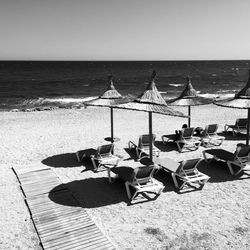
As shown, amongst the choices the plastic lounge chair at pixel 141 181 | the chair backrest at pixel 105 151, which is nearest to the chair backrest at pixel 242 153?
the plastic lounge chair at pixel 141 181

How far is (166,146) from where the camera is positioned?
476 inches

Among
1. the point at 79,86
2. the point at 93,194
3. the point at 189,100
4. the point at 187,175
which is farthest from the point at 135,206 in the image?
the point at 79,86

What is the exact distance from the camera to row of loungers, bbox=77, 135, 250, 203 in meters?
7.45

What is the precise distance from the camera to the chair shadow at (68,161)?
386 inches

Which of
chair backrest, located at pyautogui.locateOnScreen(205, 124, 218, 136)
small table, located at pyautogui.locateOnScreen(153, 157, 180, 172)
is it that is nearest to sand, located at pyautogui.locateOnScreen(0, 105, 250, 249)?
small table, located at pyautogui.locateOnScreen(153, 157, 180, 172)

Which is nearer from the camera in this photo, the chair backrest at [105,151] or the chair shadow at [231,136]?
the chair backrest at [105,151]

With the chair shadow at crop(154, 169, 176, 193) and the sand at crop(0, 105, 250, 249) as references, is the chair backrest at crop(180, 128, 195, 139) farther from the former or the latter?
the chair shadow at crop(154, 169, 176, 193)

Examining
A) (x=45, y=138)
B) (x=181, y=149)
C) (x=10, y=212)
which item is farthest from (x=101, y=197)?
(x=45, y=138)

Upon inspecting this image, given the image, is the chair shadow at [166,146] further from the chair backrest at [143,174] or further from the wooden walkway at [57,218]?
the wooden walkway at [57,218]

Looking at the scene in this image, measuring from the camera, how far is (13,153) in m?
11.2

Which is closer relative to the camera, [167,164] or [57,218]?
[57,218]

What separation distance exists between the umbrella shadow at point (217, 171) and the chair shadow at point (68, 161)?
3.48 m

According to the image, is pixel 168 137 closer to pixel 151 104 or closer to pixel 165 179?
pixel 165 179

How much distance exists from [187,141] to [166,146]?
89 centimetres
